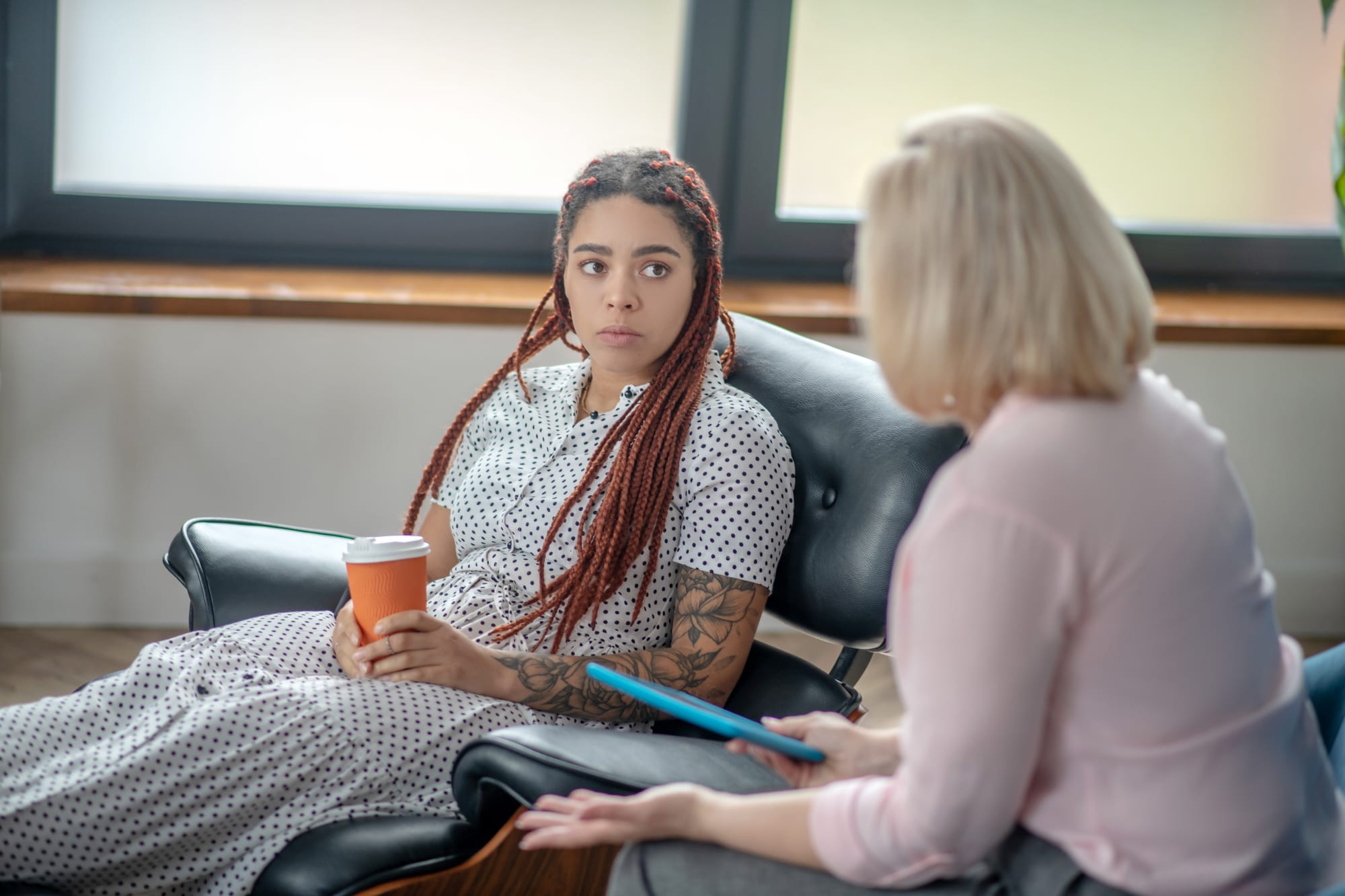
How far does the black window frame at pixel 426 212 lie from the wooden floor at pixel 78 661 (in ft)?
2.78

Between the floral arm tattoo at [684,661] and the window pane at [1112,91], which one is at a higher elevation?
the window pane at [1112,91]

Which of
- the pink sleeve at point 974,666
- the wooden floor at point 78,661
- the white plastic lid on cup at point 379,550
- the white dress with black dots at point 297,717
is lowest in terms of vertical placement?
the wooden floor at point 78,661

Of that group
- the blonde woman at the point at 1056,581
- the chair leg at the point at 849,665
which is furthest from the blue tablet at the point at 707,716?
the chair leg at the point at 849,665

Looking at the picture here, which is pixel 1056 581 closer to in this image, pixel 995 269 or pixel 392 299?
pixel 995 269

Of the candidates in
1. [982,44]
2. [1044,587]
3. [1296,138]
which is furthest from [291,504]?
[1296,138]

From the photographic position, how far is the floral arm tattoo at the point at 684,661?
149 cm

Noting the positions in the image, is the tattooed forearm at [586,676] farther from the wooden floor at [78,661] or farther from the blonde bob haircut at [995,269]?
the wooden floor at [78,661]

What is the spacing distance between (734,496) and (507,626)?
0.33m

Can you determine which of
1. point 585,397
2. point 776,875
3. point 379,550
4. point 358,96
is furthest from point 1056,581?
point 358,96

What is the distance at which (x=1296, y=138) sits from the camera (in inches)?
126

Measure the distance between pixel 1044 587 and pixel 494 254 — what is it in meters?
2.30

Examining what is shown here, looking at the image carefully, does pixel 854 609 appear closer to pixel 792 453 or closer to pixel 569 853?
pixel 792 453

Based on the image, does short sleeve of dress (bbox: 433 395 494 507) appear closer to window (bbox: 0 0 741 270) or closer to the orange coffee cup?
the orange coffee cup

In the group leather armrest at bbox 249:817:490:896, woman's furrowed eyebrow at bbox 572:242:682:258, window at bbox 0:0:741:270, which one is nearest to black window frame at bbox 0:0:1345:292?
window at bbox 0:0:741:270
